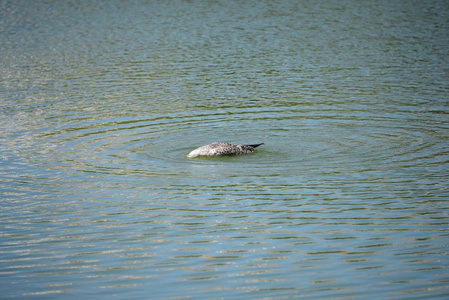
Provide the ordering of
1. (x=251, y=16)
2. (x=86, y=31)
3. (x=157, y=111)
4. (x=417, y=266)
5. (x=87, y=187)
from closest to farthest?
(x=417, y=266), (x=87, y=187), (x=157, y=111), (x=86, y=31), (x=251, y=16)

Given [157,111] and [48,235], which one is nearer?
[48,235]

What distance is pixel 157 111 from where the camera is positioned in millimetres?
21094

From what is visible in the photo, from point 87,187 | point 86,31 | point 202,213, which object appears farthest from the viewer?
point 86,31

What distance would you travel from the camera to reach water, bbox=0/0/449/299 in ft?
32.9

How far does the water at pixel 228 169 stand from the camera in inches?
395

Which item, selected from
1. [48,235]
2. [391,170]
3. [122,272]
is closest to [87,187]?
[48,235]

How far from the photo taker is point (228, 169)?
49.7ft

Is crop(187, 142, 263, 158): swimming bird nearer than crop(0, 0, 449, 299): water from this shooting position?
No

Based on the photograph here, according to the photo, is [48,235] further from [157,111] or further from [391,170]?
[157,111]

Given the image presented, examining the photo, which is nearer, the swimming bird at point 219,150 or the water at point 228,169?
the water at point 228,169

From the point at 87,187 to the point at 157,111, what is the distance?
719 cm

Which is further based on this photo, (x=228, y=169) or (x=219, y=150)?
(x=219, y=150)

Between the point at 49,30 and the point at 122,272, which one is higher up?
the point at 49,30

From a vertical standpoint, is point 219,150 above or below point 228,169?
above
